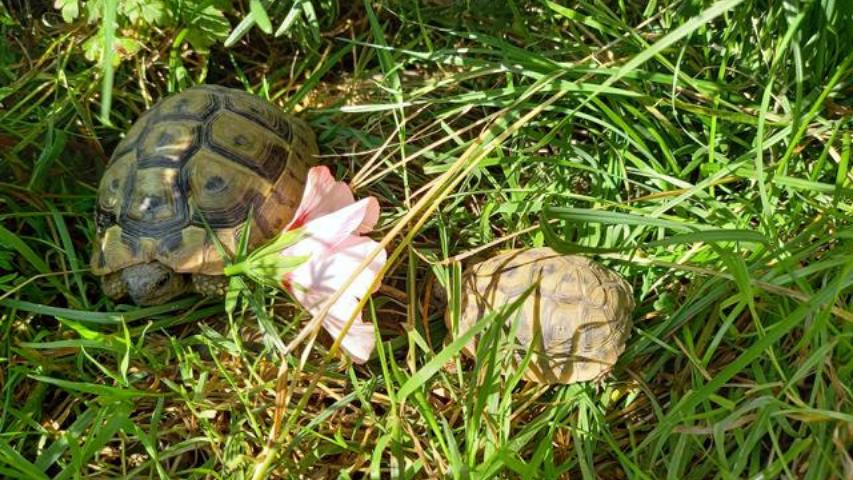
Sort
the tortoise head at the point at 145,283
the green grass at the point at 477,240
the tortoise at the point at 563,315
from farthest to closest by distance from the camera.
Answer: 1. the tortoise head at the point at 145,283
2. the tortoise at the point at 563,315
3. the green grass at the point at 477,240

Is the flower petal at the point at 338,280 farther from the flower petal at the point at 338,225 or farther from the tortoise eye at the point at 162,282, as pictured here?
the tortoise eye at the point at 162,282

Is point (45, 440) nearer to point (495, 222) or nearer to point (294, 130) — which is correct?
point (294, 130)

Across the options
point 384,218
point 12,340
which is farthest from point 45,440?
point 384,218

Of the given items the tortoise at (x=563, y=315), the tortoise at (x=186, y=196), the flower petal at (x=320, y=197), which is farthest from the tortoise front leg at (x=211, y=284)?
the tortoise at (x=563, y=315)

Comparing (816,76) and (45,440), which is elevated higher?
(816,76)

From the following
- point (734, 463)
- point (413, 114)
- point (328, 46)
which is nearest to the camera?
point (734, 463)
